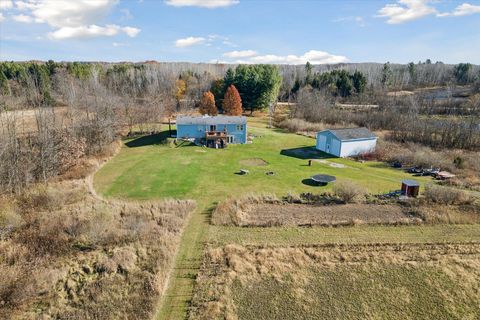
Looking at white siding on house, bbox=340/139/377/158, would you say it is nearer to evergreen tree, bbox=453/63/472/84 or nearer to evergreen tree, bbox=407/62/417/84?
evergreen tree, bbox=407/62/417/84

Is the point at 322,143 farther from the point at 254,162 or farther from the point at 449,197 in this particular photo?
the point at 449,197

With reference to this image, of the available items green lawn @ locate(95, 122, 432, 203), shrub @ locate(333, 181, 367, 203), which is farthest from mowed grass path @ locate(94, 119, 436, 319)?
shrub @ locate(333, 181, 367, 203)

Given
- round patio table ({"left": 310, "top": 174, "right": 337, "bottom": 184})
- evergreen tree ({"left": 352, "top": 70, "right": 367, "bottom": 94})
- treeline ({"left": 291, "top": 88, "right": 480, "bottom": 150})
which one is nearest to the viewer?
round patio table ({"left": 310, "top": 174, "right": 337, "bottom": 184})

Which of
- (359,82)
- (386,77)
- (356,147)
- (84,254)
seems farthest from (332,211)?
(386,77)

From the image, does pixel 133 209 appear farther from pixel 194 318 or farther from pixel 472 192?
pixel 472 192

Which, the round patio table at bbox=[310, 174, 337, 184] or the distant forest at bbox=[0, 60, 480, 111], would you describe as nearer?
the round patio table at bbox=[310, 174, 337, 184]

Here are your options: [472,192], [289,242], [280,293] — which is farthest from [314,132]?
[280,293]

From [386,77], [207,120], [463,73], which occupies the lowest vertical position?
[207,120]
